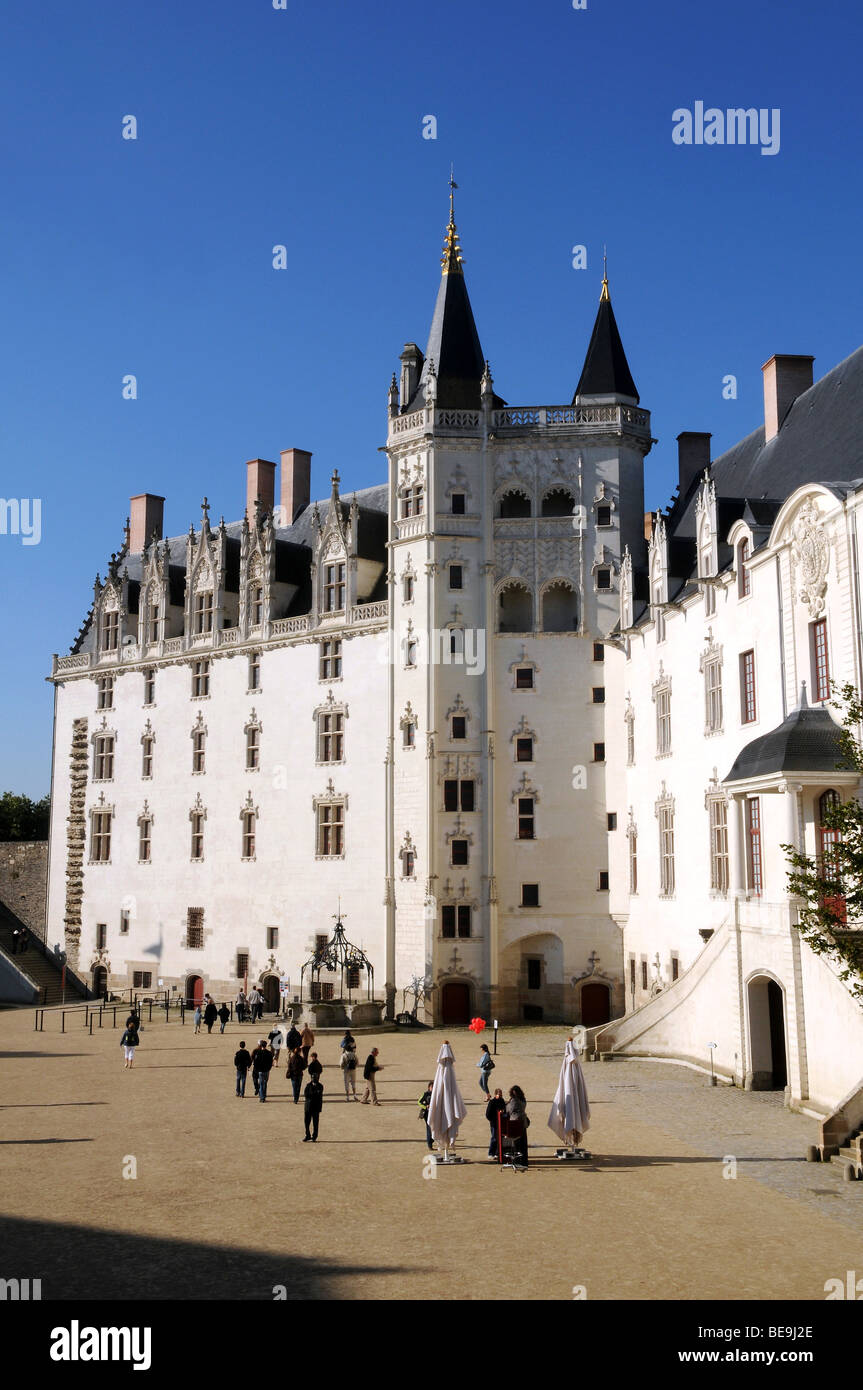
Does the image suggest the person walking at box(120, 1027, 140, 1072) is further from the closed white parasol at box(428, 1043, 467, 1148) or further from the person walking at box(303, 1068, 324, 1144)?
the closed white parasol at box(428, 1043, 467, 1148)

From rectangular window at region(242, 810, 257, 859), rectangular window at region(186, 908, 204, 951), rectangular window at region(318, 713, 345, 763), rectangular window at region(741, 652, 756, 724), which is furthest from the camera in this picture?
rectangular window at region(186, 908, 204, 951)

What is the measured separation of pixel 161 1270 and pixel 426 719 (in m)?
32.0

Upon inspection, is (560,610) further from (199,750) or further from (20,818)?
(20,818)

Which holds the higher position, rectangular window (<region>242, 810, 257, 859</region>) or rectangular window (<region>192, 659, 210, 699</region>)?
rectangular window (<region>192, 659, 210, 699</region>)

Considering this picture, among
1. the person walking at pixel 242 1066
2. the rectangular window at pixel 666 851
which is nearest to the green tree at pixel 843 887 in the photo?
the person walking at pixel 242 1066

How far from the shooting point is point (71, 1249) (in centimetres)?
1559

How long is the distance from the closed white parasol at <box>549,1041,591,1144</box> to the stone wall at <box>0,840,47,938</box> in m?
48.6

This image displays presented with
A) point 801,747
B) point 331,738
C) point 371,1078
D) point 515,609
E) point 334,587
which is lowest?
point 371,1078

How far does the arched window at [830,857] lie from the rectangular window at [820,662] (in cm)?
230

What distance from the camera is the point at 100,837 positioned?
6116 cm

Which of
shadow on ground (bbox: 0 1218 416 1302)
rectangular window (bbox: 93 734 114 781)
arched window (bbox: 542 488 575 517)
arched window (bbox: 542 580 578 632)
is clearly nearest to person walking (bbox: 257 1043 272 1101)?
shadow on ground (bbox: 0 1218 416 1302)

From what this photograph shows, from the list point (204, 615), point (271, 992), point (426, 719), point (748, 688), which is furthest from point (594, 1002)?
point (204, 615)

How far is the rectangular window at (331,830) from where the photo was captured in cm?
4978

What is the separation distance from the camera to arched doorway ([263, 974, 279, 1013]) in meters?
51.4
